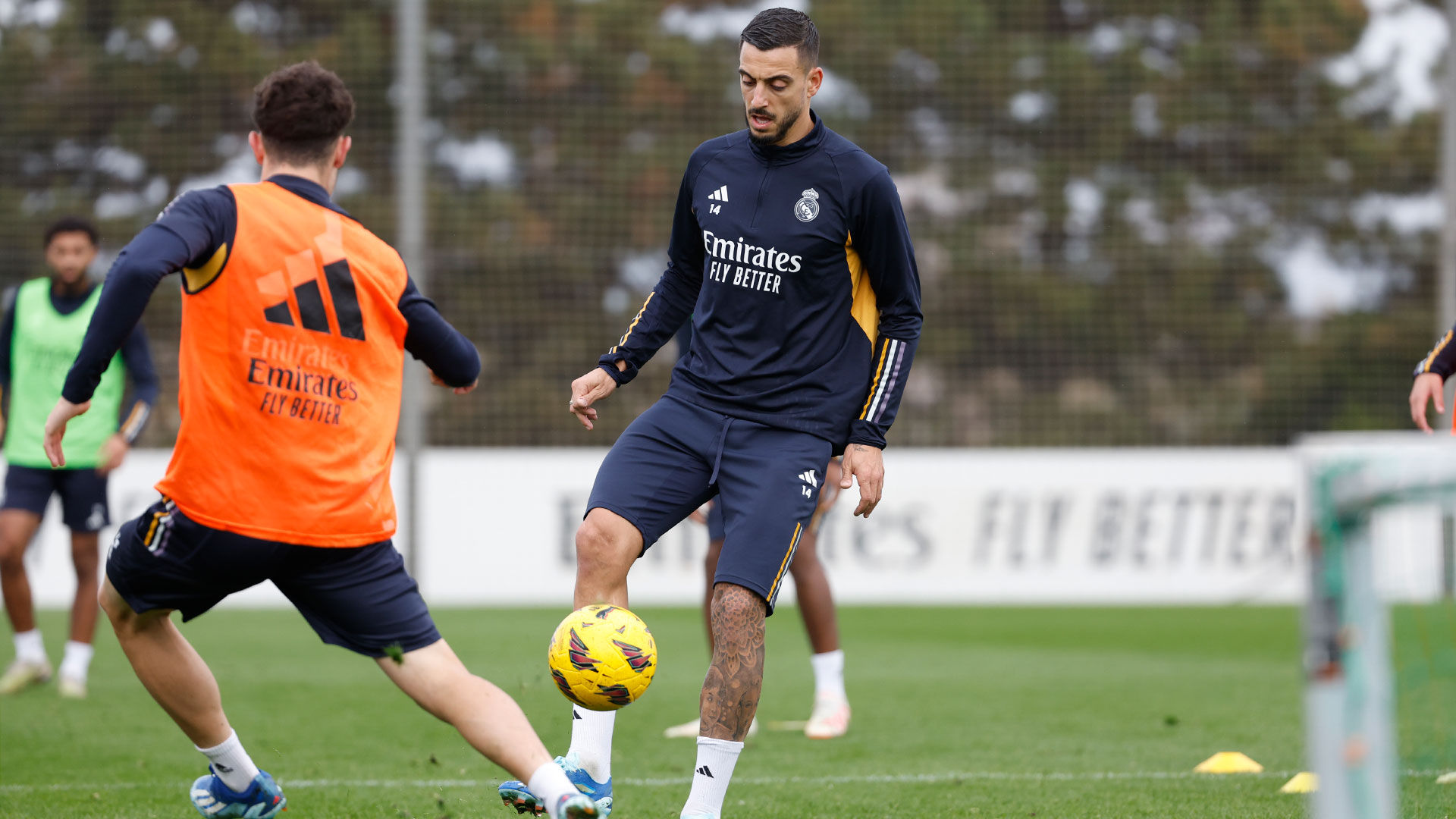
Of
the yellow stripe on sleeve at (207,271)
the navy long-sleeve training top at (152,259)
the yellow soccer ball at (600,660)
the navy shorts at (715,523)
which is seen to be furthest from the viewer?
the navy shorts at (715,523)

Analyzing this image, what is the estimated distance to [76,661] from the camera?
754 cm

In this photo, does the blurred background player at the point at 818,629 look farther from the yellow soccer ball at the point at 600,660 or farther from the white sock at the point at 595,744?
the yellow soccer ball at the point at 600,660

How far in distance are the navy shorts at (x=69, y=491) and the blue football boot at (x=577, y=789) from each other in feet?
14.3

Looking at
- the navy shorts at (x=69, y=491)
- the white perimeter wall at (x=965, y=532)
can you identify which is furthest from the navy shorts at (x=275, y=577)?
the white perimeter wall at (x=965, y=532)

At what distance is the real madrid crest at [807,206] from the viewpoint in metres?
4.32

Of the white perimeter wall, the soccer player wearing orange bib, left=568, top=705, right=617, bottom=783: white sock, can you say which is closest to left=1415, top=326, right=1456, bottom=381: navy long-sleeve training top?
left=568, top=705, right=617, bottom=783: white sock

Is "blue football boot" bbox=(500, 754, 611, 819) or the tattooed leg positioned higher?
the tattooed leg

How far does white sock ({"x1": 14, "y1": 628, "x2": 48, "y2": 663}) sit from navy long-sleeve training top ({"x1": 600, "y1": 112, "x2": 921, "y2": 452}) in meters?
4.82

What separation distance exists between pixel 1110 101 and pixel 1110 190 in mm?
1350

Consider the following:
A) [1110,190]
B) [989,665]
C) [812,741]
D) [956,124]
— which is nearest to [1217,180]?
[1110,190]

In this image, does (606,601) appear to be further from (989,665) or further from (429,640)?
(989,665)

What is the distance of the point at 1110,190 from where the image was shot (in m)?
24.0

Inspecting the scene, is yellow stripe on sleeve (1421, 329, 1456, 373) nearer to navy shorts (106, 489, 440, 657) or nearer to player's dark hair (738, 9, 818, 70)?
player's dark hair (738, 9, 818, 70)

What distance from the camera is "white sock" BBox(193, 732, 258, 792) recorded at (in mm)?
4145
